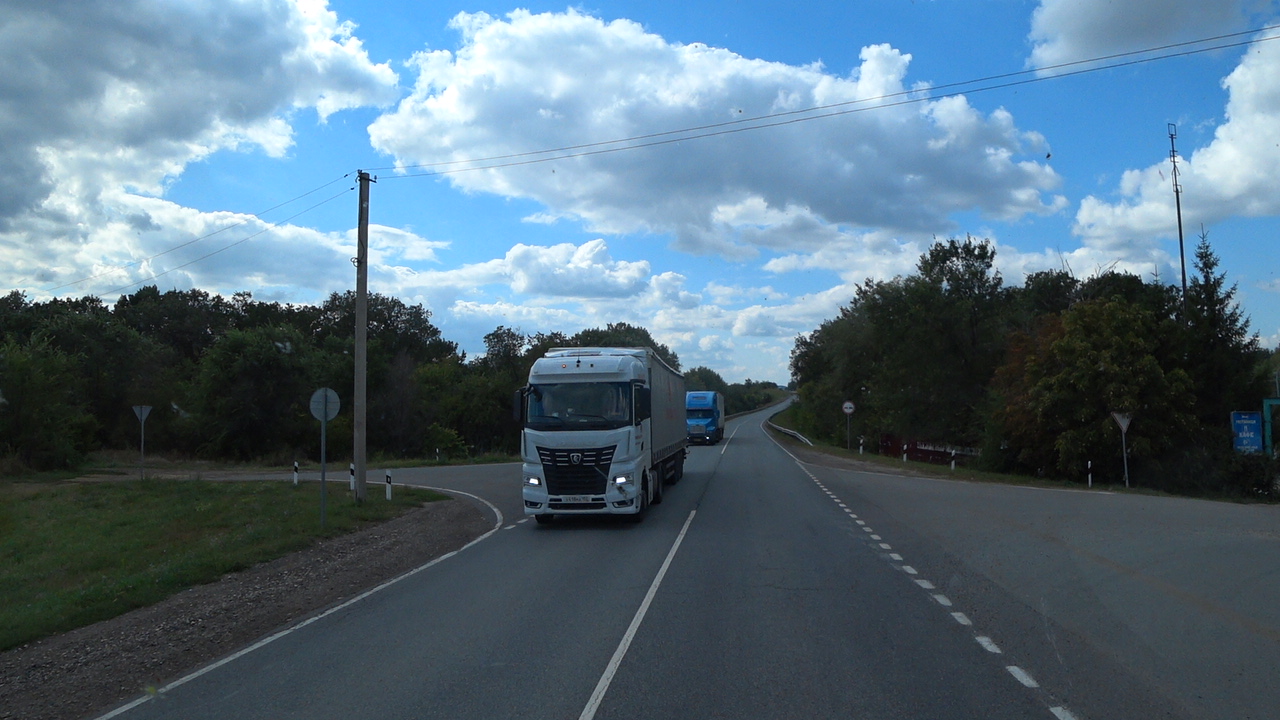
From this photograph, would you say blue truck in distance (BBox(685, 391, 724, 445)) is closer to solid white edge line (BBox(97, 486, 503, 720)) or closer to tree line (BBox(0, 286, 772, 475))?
tree line (BBox(0, 286, 772, 475))

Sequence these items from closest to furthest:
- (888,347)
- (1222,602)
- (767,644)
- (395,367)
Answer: (767,644)
(1222,602)
(888,347)
(395,367)

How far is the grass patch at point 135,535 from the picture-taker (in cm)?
1102

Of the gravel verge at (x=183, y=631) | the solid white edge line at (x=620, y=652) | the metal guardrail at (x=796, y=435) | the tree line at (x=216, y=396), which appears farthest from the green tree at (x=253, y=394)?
the solid white edge line at (x=620, y=652)

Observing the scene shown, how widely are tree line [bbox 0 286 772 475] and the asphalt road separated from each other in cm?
3322

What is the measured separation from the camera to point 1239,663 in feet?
23.9

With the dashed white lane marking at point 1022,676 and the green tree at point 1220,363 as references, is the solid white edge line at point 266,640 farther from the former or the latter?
the green tree at point 1220,363

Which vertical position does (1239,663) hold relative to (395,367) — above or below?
below

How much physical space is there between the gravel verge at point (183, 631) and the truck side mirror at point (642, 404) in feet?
14.5

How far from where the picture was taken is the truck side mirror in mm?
18025

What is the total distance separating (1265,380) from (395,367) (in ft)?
166

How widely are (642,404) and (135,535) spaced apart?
11661mm

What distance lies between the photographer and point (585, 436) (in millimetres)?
16969

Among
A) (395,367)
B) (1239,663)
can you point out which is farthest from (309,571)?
(395,367)

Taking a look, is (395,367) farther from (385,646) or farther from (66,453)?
(385,646)
